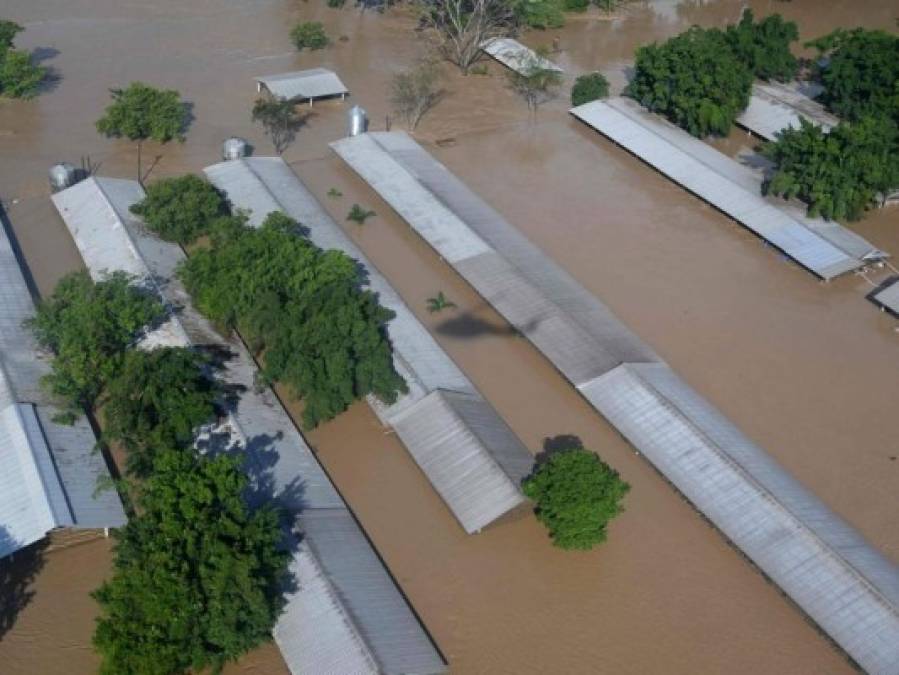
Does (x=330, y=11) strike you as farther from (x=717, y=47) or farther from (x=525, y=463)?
(x=525, y=463)

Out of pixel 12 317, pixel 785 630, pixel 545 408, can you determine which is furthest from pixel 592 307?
pixel 12 317

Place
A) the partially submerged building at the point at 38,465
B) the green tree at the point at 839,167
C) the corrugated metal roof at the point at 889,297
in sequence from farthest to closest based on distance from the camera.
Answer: the green tree at the point at 839,167 < the corrugated metal roof at the point at 889,297 < the partially submerged building at the point at 38,465

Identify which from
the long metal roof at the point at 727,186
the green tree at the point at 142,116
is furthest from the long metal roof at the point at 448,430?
the long metal roof at the point at 727,186

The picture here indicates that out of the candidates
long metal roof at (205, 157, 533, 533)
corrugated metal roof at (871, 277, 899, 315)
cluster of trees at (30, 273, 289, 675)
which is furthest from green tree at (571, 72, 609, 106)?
cluster of trees at (30, 273, 289, 675)

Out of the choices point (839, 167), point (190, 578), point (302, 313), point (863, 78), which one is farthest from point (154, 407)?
point (863, 78)

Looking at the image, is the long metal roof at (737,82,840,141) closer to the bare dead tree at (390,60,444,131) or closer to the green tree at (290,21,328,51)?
the bare dead tree at (390,60,444,131)

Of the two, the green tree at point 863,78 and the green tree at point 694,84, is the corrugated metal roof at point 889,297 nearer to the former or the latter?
the green tree at point 863,78
